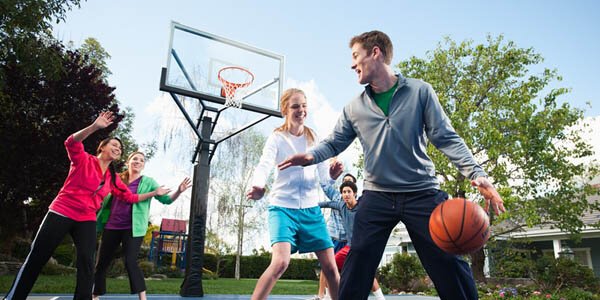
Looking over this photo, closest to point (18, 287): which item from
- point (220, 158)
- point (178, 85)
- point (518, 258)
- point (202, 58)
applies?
point (178, 85)

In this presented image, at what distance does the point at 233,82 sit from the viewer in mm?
9109

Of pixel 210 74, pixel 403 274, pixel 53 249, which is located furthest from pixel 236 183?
pixel 53 249

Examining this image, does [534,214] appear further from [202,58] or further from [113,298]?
[113,298]

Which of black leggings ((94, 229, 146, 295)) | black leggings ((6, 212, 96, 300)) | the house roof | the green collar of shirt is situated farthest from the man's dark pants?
the house roof

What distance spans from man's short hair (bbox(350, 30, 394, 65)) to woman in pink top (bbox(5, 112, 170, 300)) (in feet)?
7.71

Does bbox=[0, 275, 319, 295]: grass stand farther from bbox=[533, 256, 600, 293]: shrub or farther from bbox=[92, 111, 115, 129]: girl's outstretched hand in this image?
bbox=[533, 256, 600, 293]: shrub

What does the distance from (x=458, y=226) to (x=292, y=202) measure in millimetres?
1474

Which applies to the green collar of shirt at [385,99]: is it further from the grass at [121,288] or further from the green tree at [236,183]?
the green tree at [236,183]

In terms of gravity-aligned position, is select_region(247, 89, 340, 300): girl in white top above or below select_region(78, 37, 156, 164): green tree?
below

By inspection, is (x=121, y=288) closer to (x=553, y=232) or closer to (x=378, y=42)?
(x=378, y=42)

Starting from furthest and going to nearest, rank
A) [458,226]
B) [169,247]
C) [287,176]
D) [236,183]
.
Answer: [236,183] → [169,247] → [287,176] → [458,226]

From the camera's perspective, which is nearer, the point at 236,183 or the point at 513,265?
the point at 513,265

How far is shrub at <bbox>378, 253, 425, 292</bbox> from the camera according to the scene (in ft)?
45.3

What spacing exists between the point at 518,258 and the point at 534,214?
147 centimetres
